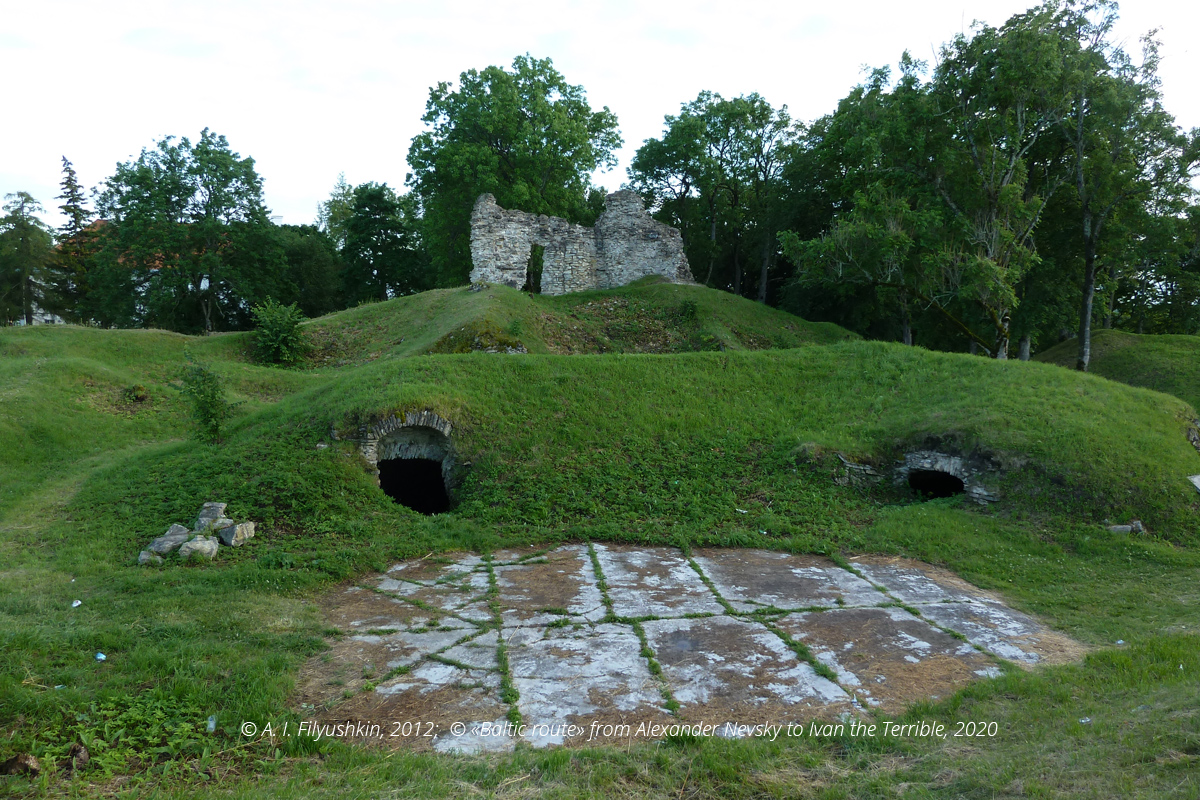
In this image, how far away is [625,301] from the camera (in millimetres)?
25906

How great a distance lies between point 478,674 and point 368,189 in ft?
116

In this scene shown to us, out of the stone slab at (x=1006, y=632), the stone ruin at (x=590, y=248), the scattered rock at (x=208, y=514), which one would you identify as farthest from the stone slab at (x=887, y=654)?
the stone ruin at (x=590, y=248)

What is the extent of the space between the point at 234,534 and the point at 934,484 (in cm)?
1180

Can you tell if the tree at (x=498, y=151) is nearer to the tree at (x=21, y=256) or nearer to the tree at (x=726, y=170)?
the tree at (x=726, y=170)

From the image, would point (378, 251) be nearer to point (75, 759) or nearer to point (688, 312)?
point (688, 312)

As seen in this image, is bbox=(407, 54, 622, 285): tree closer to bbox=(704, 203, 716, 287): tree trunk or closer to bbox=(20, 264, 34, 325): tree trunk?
bbox=(704, 203, 716, 287): tree trunk

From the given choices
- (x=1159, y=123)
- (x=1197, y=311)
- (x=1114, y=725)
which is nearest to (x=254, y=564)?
(x=1114, y=725)

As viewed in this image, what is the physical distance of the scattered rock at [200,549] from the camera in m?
8.41

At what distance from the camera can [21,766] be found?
425cm

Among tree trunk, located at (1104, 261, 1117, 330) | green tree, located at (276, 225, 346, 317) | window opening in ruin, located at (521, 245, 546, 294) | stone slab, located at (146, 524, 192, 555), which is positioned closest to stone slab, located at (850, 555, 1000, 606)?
stone slab, located at (146, 524, 192, 555)

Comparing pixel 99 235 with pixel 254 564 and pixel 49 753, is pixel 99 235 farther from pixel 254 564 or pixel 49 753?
pixel 49 753

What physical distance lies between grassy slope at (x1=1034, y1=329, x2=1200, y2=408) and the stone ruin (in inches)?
602

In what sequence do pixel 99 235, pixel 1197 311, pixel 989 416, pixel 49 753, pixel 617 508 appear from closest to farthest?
pixel 49 753, pixel 617 508, pixel 989 416, pixel 1197 311, pixel 99 235

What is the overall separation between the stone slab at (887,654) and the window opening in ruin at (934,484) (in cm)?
549
